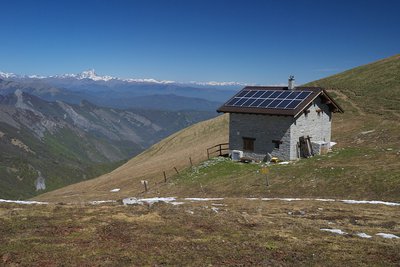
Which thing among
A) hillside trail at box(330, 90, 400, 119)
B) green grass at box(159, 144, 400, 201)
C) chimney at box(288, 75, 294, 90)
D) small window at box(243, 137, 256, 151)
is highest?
chimney at box(288, 75, 294, 90)

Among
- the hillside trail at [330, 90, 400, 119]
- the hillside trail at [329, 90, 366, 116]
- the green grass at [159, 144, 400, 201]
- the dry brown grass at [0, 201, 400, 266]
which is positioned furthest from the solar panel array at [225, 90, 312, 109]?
the hillside trail at [329, 90, 366, 116]

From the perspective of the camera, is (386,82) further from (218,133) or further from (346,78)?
(218,133)

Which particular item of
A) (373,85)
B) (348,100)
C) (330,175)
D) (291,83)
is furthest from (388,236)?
(373,85)

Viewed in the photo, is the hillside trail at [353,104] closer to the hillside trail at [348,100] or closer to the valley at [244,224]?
the hillside trail at [348,100]

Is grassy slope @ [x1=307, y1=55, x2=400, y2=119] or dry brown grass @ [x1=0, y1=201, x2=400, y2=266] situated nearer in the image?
dry brown grass @ [x1=0, y1=201, x2=400, y2=266]

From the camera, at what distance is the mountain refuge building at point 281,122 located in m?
43.8

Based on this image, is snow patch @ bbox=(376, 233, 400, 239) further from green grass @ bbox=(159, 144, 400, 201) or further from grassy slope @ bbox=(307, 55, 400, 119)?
grassy slope @ bbox=(307, 55, 400, 119)

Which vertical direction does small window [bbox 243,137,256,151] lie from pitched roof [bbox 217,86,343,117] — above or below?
below

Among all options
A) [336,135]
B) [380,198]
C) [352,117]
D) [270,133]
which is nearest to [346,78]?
[352,117]

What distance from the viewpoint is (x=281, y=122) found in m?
44.1

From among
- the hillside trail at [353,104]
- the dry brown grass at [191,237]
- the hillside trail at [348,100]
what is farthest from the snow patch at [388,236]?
the hillside trail at [348,100]

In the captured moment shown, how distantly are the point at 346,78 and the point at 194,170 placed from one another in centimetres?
6814

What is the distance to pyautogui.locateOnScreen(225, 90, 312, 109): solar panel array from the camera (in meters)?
44.7

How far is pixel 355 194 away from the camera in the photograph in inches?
1164
